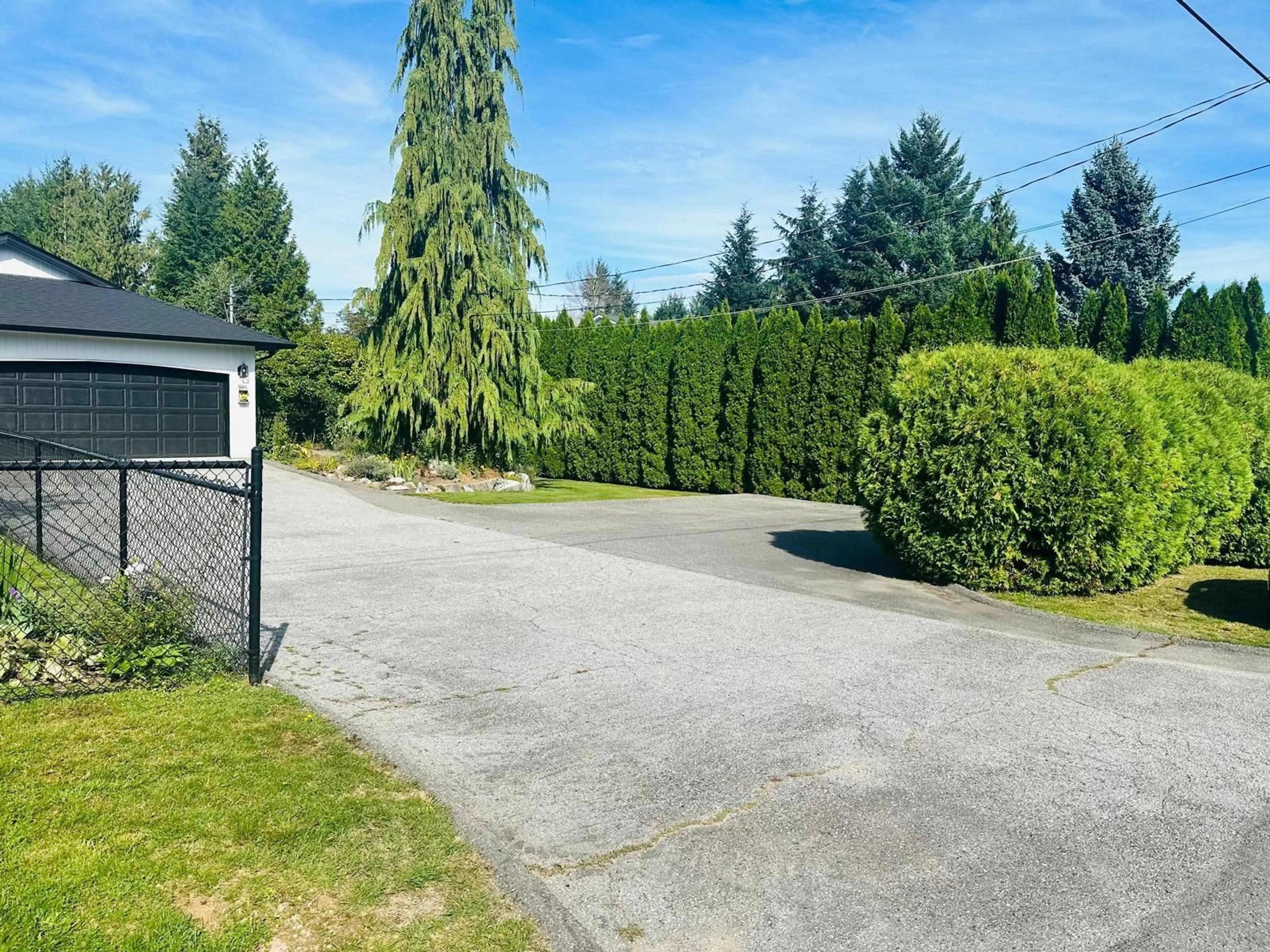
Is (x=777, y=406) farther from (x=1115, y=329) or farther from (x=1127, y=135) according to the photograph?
(x=1127, y=135)

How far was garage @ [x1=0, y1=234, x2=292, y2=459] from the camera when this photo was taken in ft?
56.0

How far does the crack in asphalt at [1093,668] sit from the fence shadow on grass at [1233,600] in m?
1.64

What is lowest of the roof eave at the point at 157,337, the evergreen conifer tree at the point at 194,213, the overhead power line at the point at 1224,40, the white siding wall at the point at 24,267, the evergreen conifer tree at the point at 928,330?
the roof eave at the point at 157,337

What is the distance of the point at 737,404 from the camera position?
20.4 meters

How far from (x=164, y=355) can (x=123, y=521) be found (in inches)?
556

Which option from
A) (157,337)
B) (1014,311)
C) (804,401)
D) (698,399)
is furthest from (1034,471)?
(157,337)

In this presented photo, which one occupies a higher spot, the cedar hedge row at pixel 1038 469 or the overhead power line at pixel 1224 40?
the overhead power line at pixel 1224 40

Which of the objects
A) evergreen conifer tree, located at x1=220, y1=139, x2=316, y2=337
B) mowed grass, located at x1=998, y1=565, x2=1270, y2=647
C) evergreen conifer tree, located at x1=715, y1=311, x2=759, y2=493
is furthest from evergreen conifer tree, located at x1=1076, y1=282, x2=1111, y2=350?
evergreen conifer tree, located at x1=220, y1=139, x2=316, y2=337

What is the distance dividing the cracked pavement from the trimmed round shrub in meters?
0.71

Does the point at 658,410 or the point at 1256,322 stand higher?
the point at 1256,322

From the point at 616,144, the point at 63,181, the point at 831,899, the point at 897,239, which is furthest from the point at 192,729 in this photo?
the point at 63,181

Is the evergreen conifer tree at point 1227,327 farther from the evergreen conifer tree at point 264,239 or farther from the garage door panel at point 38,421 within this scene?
the evergreen conifer tree at point 264,239

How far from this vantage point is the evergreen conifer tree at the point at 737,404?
66.4ft

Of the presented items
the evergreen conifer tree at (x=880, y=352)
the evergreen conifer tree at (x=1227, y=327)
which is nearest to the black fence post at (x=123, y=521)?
the evergreen conifer tree at (x=880, y=352)
